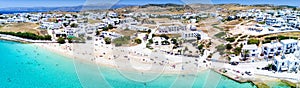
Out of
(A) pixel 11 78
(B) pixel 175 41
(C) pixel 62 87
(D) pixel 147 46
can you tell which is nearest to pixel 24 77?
(A) pixel 11 78

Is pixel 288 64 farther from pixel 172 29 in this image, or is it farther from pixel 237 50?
pixel 172 29

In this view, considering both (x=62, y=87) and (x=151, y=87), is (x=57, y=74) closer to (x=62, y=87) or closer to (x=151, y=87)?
(x=62, y=87)

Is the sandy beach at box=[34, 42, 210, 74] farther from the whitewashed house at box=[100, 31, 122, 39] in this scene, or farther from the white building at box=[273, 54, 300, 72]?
the white building at box=[273, 54, 300, 72]

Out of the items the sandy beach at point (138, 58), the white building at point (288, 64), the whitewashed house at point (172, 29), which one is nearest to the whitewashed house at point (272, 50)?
the white building at point (288, 64)

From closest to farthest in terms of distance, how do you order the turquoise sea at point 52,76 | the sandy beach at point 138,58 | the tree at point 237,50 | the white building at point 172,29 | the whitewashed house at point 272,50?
the turquoise sea at point 52,76, the sandy beach at point 138,58, the whitewashed house at point 272,50, the tree at point 237,50, the white building at point 172,29

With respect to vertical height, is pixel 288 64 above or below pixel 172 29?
below

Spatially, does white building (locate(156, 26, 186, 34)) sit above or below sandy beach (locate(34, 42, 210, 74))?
above

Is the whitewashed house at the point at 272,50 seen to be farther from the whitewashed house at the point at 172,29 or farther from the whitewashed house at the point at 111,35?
the whitewashed house at the point at 111,35

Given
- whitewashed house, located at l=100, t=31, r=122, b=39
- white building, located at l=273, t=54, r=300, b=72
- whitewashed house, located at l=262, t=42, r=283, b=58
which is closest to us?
white building, located at l=273, t=54, r=300, b=72

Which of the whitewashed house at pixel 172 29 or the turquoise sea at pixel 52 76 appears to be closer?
the turquoise sea at pixel 52 76

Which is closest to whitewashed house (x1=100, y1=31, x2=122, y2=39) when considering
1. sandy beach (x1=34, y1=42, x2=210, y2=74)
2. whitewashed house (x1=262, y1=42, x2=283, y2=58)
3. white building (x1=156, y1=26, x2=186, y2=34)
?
sandy beach (x1=34, y1=42, x2=210, y2=74)

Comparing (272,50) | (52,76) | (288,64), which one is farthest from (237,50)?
(52,76)

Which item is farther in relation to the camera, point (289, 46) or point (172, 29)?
point (172, 29)
